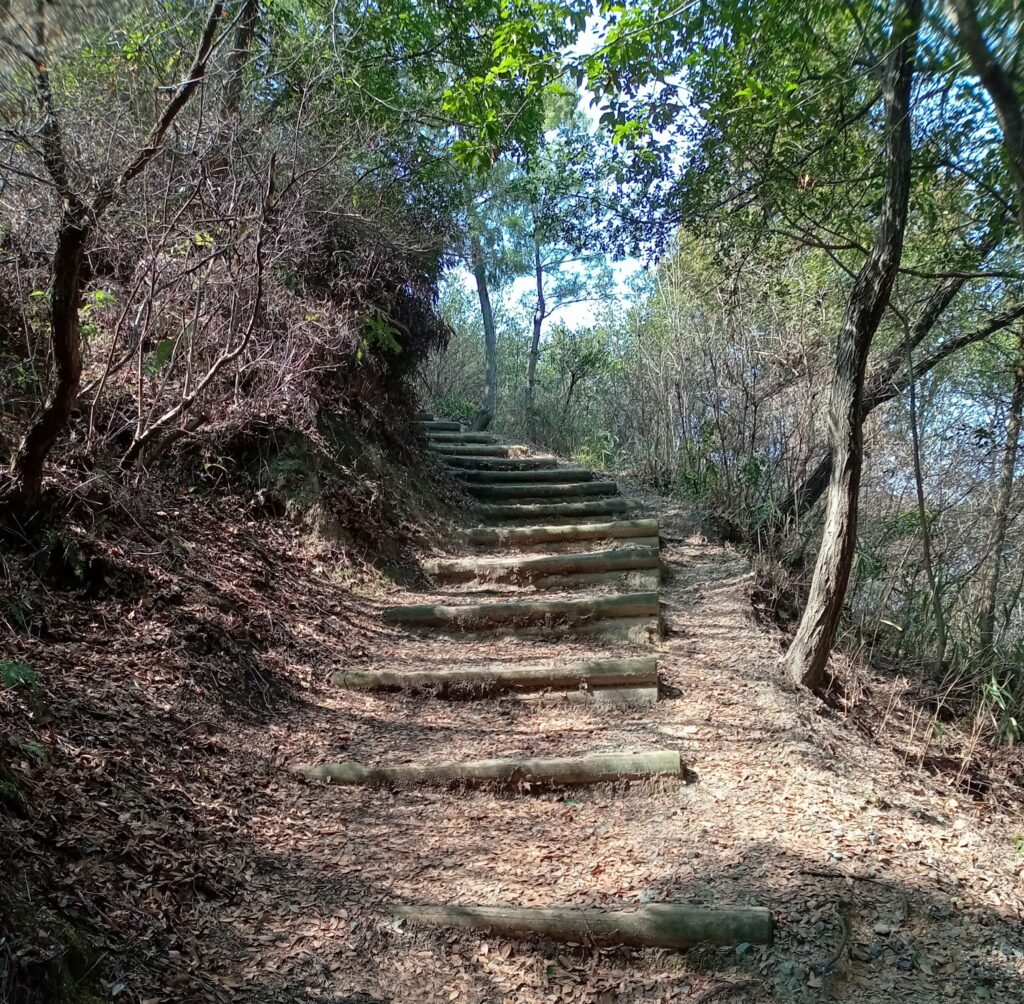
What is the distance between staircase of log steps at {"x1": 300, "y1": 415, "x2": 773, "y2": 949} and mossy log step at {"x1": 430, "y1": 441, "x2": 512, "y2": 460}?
2cm

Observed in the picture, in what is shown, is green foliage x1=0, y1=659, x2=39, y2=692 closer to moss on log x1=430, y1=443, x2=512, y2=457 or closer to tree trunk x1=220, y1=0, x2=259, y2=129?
tree trunk x1=220, y1=0, x2=259, y2=129

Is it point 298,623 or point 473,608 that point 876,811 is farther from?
point 298,623

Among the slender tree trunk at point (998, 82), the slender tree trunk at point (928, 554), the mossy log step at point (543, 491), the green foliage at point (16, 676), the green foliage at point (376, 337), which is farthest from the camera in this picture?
the mossy log step at point (543, 491)

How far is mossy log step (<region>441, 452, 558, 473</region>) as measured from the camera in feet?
28.5

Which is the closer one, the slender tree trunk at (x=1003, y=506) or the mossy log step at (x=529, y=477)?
the slender tree trunk at (x=1003, y=506)

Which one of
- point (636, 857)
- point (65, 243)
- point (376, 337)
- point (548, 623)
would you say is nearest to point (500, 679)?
point (548, 623)

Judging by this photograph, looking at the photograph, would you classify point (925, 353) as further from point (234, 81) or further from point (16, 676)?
point (16, 676)

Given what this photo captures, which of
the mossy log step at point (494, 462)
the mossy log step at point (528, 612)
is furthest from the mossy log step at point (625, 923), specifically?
the mossy log step at point (494, 462)

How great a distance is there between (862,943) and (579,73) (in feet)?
14.5

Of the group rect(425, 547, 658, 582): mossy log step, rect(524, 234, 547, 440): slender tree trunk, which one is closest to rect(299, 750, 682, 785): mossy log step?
rect(425, 547, 658, 582): mossy log step

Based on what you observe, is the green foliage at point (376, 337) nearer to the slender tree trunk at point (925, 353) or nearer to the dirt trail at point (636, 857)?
the dirt trail at point (636, 857)

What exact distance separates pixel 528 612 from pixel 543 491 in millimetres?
3063

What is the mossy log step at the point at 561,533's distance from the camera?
678 cm

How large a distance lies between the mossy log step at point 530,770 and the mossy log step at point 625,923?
2.93ft
